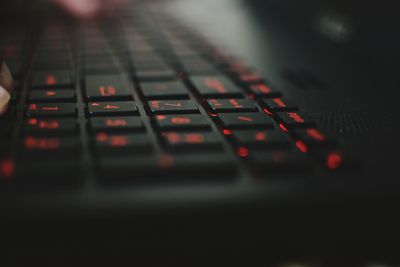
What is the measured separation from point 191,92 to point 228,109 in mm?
54

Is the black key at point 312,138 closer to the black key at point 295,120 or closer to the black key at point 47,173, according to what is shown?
the black key at point 295,120

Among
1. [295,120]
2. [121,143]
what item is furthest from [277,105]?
[121,143]

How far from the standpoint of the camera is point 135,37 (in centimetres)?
54

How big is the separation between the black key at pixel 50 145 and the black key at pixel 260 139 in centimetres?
9

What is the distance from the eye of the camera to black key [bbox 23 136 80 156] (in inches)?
9.4

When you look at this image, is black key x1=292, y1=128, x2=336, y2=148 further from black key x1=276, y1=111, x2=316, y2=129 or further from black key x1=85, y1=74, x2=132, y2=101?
black key x1=85, y1=74, x2=132, y2=101

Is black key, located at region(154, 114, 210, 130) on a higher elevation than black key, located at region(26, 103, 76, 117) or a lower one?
lower

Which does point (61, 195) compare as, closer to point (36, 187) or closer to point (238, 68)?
point (36, 187)

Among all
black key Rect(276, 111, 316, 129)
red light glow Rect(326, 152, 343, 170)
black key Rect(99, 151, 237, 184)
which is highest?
black key Rect(276, 111, 316, 129)

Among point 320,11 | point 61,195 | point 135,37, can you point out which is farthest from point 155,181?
point 320,11

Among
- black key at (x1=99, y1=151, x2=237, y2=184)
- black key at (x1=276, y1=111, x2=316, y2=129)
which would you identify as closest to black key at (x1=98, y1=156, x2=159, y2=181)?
black key at (x1=99, y1=151, x2=237, y2=184)

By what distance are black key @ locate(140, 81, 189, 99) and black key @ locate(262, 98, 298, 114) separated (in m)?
0.06

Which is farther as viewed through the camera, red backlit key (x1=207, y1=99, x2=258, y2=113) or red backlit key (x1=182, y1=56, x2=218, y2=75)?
red backlit key (x1=182, y1=56, x2=218, y2=75)

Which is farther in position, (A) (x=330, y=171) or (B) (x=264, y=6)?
→ (B) (x=264, y=6)
